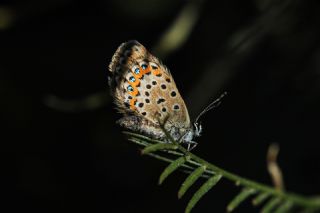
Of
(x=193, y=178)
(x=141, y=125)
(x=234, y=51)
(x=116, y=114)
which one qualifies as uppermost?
(x=116, y=114)

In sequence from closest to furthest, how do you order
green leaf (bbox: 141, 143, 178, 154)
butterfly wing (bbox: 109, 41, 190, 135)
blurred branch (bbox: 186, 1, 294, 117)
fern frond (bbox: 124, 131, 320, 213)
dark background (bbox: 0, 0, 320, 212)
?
1. fern frond (bbox: 124, 131, 320, 213)
2. green leaf (bbox: 141, 143, 178, 154)
3. butterfly wing (bbox: 109, 41, 190, 135)
4. blurred branch (bbox: 186, 1, 294, 117)
5. dark background (bbox: 0, 0, 320, 212)

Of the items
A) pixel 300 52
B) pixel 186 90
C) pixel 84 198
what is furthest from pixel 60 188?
pixel 300 52

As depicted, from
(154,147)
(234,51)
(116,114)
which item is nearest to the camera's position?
(154,147)

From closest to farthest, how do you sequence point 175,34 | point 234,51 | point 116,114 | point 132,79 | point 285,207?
1. point 285,207
2. point 132,79
3. point 234,51
4. point 175,34
5. point 116,114

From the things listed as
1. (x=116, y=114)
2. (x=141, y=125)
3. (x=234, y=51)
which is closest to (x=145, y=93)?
(x=141, y=125)

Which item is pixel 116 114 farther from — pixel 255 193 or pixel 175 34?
pixel 255 193

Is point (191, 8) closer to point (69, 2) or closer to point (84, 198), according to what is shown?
point (69, 2)

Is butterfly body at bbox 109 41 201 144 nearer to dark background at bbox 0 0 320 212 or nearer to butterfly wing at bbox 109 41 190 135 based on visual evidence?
butterfly wing at bbox 109 41 190 135

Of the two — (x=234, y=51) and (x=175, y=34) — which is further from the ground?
(x=175, y=34)

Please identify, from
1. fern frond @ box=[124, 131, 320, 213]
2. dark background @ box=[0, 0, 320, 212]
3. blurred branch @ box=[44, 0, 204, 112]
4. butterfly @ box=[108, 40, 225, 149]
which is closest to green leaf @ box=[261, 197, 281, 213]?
fern frond @ box=[124, 131, 320, 213]
